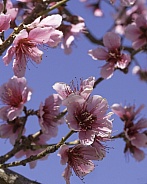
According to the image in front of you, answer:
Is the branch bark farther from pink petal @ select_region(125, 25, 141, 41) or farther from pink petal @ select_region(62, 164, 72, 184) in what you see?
pink petal @ select_region(125, 25, 141, 41)

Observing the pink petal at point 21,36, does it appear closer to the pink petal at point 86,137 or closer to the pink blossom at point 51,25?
the pink blossom at point 51,25

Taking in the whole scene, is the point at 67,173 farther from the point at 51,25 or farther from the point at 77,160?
the point at 51,25

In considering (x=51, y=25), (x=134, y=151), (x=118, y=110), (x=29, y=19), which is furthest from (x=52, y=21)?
(x=134, y=151)

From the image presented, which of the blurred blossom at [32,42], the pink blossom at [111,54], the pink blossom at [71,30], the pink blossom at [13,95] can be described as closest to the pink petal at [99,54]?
the pink blossom at [111,54]

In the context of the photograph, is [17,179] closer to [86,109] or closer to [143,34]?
[86,109]

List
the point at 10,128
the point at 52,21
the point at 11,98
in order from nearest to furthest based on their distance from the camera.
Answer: the point at 52,21 < the point at 11,98 < the point at 10,128

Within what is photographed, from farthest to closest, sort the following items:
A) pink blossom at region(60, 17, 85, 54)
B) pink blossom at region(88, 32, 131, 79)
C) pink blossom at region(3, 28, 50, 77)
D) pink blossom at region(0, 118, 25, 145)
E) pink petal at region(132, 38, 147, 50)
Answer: pink blossom at region(60, 17, 85, 54) < pink petal at region(132, 38, 147, 50) < pink blossom at region(88, 32, 131, 79) < pink blossom at region(0, 118, 25, 145) < pink blossom at region(3, 28, 50, 77)

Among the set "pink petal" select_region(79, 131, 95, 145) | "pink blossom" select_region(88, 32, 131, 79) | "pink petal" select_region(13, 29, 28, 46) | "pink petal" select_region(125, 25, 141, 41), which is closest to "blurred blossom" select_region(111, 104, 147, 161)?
"pink blossom" select_region(88, 32, 131, 79)
